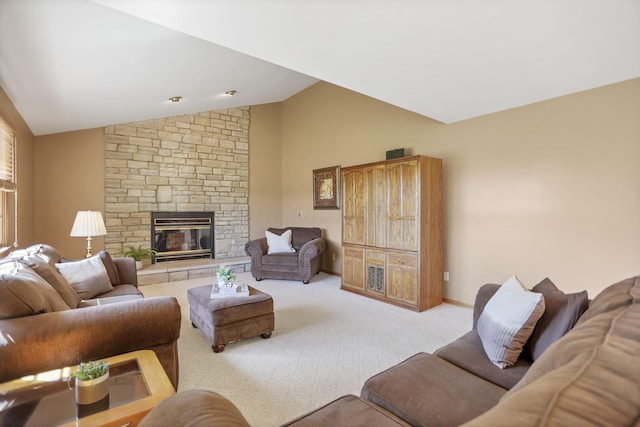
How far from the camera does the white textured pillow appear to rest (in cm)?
544

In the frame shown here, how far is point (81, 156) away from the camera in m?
4.82

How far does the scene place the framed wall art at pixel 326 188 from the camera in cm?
553

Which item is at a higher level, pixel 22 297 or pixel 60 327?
pixel 22 297

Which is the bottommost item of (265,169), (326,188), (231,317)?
(231,317)

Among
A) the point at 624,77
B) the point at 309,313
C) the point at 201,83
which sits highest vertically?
the point at 201,83

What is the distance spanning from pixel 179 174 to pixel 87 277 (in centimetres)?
335

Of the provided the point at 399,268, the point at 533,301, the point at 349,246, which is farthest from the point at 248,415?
the point at 349,246

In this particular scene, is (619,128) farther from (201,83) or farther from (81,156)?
(81,156)

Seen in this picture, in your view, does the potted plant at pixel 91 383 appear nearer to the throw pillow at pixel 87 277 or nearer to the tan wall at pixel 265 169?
the throw pillow at pixel 87 277

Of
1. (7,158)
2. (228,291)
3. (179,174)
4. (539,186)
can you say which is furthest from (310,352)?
(179,174)

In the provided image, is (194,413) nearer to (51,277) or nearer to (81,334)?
(81,334)

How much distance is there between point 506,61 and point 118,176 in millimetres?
5604

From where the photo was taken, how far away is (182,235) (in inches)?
231

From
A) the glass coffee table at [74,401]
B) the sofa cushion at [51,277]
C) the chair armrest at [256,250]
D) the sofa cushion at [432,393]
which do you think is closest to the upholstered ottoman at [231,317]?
the sofa cushion at [51,277]
